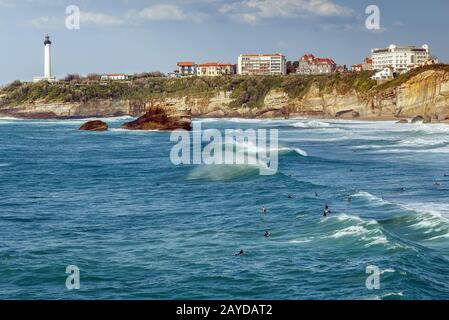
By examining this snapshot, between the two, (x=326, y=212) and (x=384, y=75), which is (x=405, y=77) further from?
(x=326, y=212)

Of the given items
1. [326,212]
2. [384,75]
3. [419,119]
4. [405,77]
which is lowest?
[326,212]

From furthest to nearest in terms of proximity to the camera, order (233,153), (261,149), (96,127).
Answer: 1. (96,127)
2. (261,149)
3. (233,153)

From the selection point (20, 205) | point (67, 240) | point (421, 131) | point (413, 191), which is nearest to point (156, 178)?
point (20, 205)

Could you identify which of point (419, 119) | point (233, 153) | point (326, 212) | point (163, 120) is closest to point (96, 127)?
point (163, 120)

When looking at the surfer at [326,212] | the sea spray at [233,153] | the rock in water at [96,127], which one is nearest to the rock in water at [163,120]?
the rock in water at [96,127]

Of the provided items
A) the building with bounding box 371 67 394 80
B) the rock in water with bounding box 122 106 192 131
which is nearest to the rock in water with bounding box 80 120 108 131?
the rock in water with bounding box 122 106 192 131
